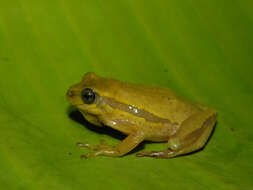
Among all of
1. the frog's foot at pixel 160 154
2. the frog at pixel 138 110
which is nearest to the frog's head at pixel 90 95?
the frog at pixel 138 110

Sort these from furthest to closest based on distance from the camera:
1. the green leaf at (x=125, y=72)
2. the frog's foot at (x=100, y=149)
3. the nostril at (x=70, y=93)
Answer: the nostril at (x=70, y=93), the frog's foot at (x=100, y=149), the green leaf at (x=125, y=72)

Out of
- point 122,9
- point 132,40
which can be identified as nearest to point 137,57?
point 132,40

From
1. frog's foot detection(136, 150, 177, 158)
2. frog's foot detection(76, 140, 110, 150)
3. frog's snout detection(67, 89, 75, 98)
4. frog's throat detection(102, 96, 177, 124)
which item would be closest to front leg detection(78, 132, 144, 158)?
frog's foot detection(76, 140, 110, 150)

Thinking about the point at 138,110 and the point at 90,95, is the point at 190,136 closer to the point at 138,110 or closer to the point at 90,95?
the point at 138,110

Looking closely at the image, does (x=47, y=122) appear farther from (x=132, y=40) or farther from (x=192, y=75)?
(x=192, y=75)

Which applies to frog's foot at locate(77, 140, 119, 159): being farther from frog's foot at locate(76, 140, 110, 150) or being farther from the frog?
the frog

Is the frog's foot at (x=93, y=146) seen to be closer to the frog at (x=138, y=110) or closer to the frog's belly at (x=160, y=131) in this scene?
the frog at (x=138, y=110)
